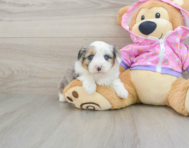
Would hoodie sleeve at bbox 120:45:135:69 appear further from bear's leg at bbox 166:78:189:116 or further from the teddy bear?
bear's leg at bbox 166:78:189:116

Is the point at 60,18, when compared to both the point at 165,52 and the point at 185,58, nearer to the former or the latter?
the point at 165,52

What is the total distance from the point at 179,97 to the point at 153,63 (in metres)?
0.28

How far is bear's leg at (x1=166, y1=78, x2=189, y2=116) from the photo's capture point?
884mm

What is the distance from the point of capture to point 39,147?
2.04 feet

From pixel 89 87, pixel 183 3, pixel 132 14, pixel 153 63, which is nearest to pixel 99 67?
pixel 89 87

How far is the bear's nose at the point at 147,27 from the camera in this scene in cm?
106

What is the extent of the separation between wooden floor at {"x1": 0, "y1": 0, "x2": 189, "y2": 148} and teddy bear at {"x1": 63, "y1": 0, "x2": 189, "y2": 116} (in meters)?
0.07

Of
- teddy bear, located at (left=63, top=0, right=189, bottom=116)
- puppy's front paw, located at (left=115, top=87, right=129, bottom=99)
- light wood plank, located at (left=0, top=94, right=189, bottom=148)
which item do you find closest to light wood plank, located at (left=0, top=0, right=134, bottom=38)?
teddy bear, located at (left=63, top=0, right=189, bottom=116)

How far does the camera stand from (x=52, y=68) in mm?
1505

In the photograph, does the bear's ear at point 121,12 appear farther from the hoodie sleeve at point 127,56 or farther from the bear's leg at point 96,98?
the bear's leg at point 96,98

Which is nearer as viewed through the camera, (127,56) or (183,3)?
(183,3)

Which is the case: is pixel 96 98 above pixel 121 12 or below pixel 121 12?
below

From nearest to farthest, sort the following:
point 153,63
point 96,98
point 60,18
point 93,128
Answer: point 93,128 → point 96,98 → point 153,63 → point 60,18

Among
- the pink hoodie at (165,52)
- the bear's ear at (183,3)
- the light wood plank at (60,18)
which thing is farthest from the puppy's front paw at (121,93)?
the bear's ear at (183,3)
